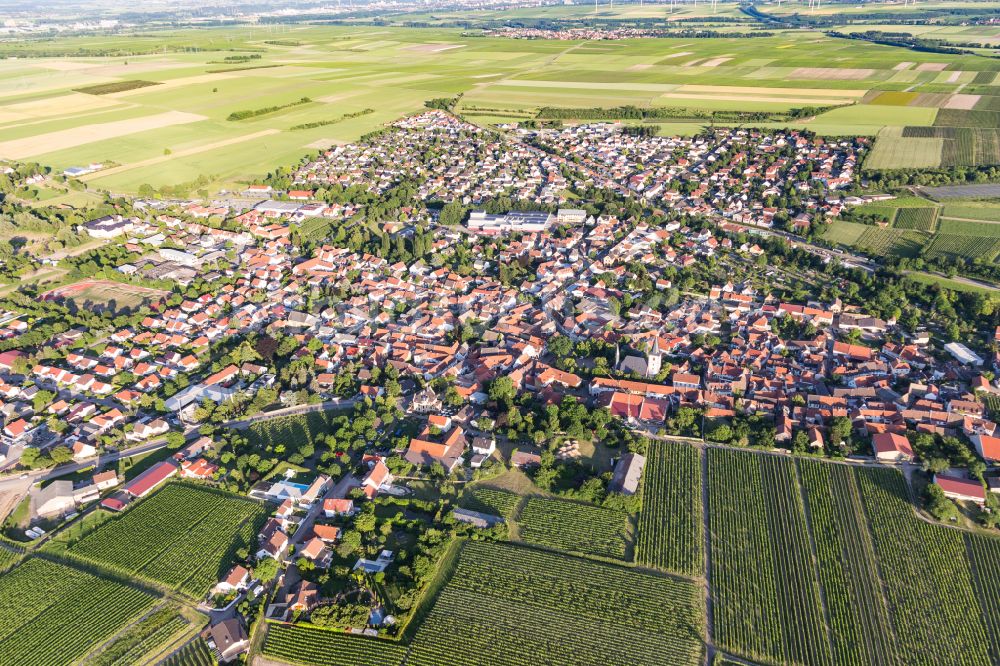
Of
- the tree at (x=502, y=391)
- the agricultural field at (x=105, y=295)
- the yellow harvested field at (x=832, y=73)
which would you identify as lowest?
the tree at (x=502, y=391)

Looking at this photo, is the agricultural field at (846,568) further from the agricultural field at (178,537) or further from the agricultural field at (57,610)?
the agricultural field at (57,610)

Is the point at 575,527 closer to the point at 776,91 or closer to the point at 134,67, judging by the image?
the point at 776,91

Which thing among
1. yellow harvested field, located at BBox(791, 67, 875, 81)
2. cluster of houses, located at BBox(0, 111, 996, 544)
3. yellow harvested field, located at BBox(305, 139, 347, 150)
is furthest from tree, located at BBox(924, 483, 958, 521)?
yellow harvested field, located at BBox(791, 67, 875, 81)

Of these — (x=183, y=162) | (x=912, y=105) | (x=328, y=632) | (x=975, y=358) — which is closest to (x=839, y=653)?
(x=328, y=632)

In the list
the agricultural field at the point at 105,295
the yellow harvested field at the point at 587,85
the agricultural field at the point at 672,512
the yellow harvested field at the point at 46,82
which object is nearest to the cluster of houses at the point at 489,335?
the agricultural field at the point at 105,295

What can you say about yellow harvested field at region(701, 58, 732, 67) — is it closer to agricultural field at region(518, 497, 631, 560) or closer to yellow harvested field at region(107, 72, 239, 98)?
yellow harvested field at region(107, 72, 239, 98)

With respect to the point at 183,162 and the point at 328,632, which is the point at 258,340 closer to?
the point at 328,632
